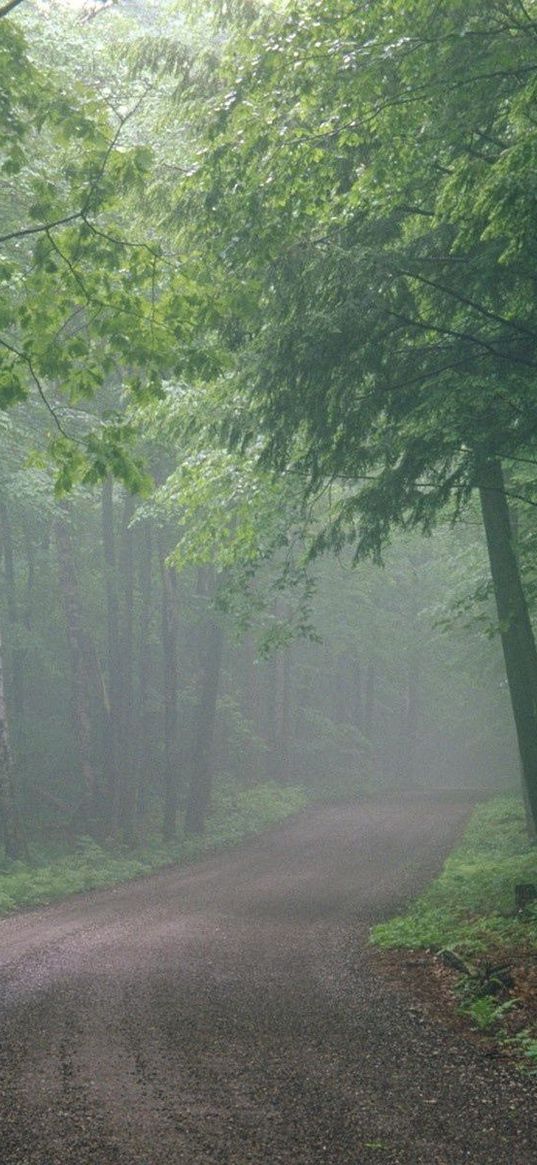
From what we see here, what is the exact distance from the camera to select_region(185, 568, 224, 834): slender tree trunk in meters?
23.5

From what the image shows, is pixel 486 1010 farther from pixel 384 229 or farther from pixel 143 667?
pixel 143 667

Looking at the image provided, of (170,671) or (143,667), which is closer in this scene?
(170,671)

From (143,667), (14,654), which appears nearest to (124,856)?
(14,654)

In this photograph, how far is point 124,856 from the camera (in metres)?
19.2

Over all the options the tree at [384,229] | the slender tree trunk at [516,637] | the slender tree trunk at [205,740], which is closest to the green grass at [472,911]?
the slender tree trunk at [516,637]

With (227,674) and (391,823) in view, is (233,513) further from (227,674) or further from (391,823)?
(227,674)

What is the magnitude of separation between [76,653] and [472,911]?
45.8 ft

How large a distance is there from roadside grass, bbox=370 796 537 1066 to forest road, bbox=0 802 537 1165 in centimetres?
36

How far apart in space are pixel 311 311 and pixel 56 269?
2.36 m

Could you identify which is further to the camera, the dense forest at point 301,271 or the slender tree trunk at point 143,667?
the slender tree trunk at point 143,667

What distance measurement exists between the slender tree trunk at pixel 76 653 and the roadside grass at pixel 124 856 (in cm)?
182

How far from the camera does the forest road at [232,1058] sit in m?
4.40

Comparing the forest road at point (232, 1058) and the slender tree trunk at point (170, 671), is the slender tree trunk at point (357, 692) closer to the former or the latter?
the slender tree trunk at point (170, 671)

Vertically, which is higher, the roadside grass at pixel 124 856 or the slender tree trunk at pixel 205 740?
→ the slender tree trunk at pixel 205 740
